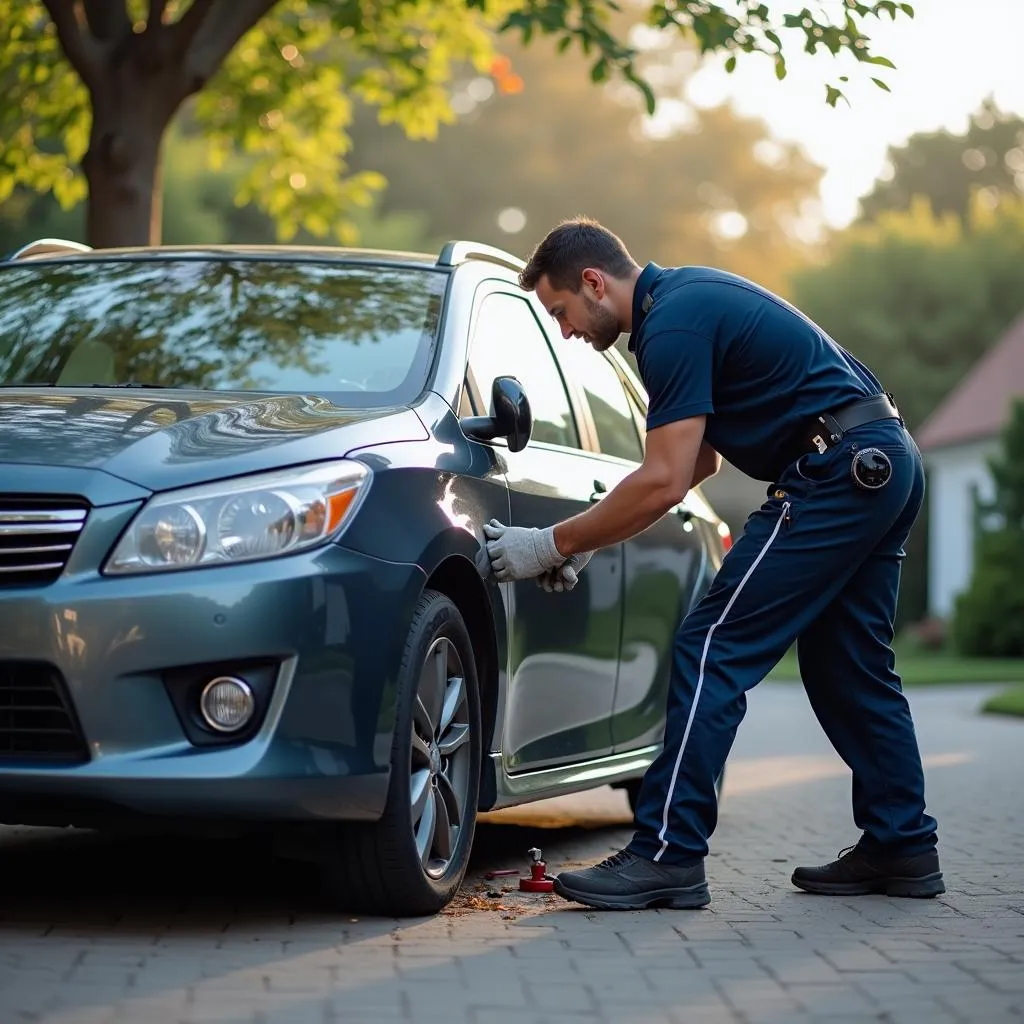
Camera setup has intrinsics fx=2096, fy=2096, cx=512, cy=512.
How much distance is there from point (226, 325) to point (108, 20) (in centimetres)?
741

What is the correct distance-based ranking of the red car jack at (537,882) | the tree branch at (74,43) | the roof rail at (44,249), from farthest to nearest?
1. the tree branch at (74,43)
2. the roof rail at (44,249)
3. the red car jack at (537,882)

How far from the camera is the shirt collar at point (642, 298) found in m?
5.61

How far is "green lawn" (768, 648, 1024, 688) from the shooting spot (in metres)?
23.9

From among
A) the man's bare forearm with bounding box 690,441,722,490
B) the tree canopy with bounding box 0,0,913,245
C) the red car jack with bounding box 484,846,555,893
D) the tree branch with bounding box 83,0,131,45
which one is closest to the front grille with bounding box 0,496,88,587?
the red car jack with bounding box 484,846,555,893

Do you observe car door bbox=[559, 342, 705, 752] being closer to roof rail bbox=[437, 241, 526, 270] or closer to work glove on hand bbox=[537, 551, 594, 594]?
roof rail bbox=[437, 241, 526, 270]

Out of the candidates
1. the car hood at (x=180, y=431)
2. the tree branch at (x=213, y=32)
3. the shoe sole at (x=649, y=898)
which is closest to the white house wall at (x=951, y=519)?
the tree branch at (x=213, y=32)

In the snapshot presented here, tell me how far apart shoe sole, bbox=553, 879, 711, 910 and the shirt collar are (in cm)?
144

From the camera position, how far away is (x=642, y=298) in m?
5.62

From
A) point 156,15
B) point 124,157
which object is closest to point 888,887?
point 124,157

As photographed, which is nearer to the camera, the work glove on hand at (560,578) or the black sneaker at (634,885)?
the black sneaker at (634,885)

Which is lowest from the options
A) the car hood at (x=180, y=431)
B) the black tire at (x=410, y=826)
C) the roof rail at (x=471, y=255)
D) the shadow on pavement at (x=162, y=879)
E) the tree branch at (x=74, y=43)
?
the shadow on pavement at (x=162, y=879)

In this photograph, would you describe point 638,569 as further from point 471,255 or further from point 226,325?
point 226,325

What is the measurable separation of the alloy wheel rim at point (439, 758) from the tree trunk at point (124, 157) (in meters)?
7.67

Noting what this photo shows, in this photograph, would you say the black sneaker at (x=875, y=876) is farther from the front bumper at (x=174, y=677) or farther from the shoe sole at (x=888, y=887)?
the front bumper at (x=174, y=677)
